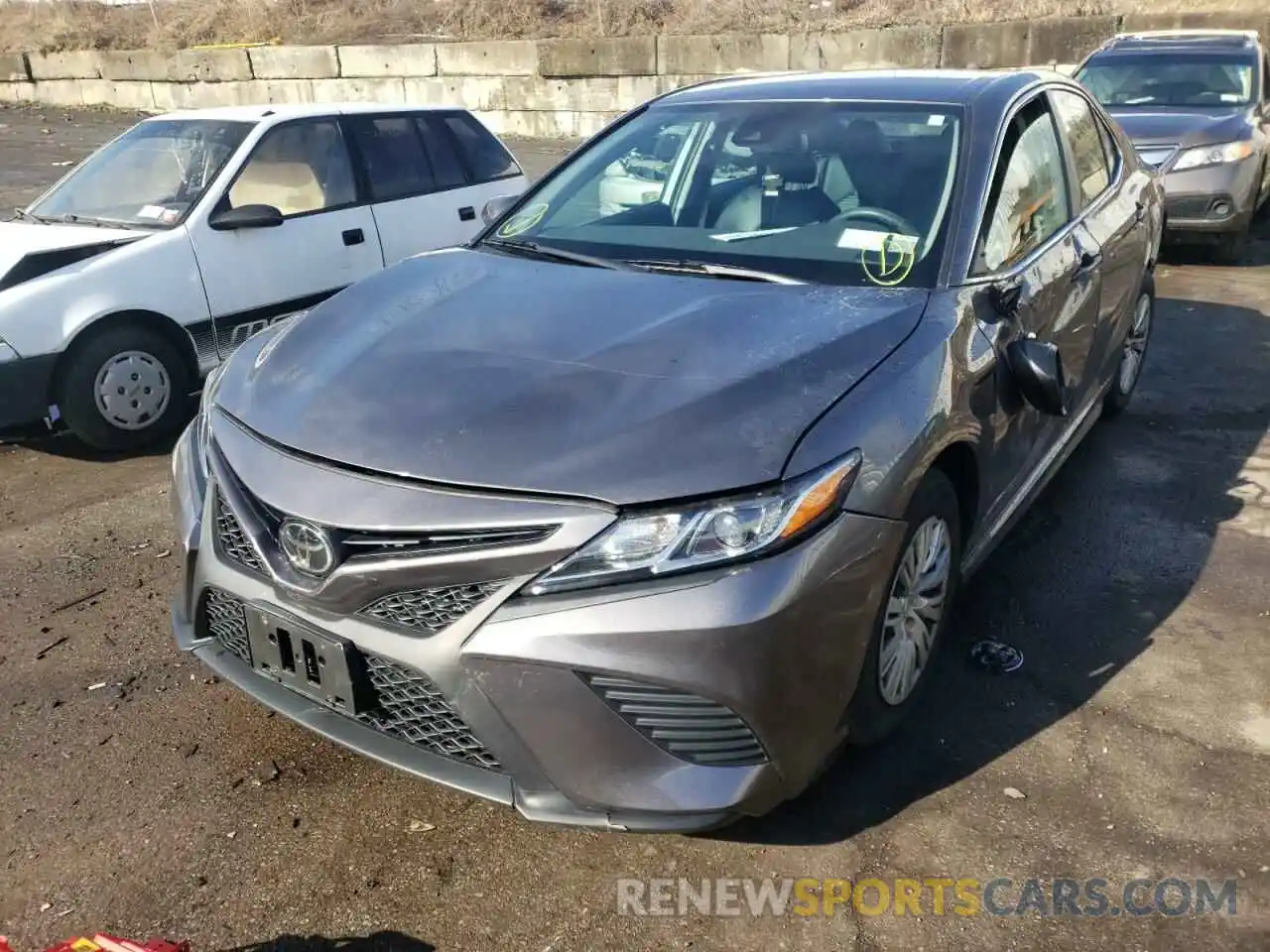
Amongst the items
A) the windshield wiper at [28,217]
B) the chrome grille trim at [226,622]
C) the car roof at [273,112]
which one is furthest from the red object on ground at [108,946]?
the car roof at [273,112]

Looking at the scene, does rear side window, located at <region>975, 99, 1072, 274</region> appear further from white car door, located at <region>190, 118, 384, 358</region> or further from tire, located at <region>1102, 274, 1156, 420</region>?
white car door, located at <region>190, 118, 384, 358</region>

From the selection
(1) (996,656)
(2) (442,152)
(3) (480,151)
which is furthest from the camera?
(3) (480,151)

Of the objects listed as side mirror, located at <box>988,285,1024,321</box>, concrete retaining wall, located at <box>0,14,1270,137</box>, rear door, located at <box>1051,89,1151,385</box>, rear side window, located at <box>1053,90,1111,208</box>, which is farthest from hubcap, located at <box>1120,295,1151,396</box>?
concrete retaining wall, located at <box>0,14,1270,137</box>

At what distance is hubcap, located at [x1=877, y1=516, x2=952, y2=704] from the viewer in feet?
8.80

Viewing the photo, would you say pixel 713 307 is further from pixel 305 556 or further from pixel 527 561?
pixel 305 556

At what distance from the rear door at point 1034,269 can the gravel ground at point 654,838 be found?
627 mm

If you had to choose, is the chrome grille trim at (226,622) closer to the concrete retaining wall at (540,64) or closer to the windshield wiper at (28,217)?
the windshield wiper at (28,217)

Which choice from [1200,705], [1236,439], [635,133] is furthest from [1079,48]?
[1200,705]

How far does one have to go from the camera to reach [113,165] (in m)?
5.96

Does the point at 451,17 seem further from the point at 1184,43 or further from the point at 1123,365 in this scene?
the point at 1123,365

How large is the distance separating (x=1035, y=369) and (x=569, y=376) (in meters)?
1.40

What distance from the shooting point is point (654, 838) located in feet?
8.66

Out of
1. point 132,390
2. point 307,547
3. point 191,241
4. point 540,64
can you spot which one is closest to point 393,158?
point 191,241

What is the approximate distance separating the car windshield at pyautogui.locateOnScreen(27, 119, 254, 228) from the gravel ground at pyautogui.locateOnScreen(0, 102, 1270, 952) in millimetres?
2255
